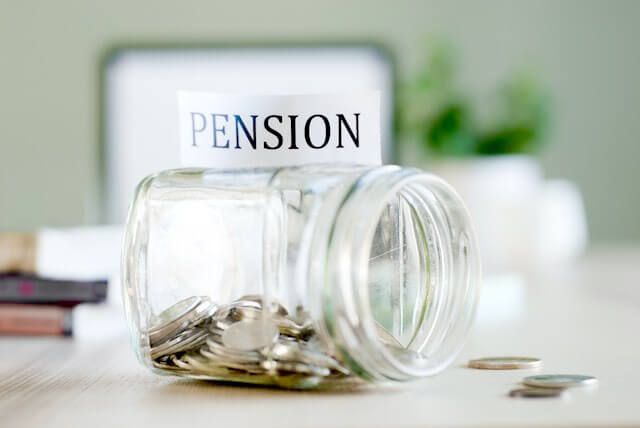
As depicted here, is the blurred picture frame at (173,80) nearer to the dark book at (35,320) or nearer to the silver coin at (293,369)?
the dark book at (35,320)

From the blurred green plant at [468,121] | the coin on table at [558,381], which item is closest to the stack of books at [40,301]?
the coin on table at [558,381]

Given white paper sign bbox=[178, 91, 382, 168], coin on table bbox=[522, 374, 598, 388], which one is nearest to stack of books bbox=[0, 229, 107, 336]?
white paper sign bbox=[178, 91, 382, 168]

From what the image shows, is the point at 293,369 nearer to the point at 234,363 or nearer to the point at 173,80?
the point at 234,363

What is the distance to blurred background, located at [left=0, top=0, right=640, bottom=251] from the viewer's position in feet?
9.62

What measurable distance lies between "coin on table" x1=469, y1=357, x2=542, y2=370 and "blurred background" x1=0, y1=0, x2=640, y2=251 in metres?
2.17

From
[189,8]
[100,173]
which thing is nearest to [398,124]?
[189,8]

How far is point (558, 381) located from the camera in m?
0.65

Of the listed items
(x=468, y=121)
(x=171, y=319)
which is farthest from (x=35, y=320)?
(x=468, y=121)

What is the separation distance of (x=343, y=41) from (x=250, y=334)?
2395 mm

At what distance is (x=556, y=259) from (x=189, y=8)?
51.2 inches

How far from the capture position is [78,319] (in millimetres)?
1046

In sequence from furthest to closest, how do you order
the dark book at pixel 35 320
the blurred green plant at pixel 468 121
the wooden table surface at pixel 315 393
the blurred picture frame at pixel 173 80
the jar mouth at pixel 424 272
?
the blurred picture frame at pixel 173 80, the blurred green plant at pixel 468 121, the dark book at pixel 35 320, the jar mouth at pixel 424 272, the wooden table surface at pixel 315 393

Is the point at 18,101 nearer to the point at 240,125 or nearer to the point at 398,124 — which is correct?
the point at 398,124

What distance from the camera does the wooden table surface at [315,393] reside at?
57 cm
